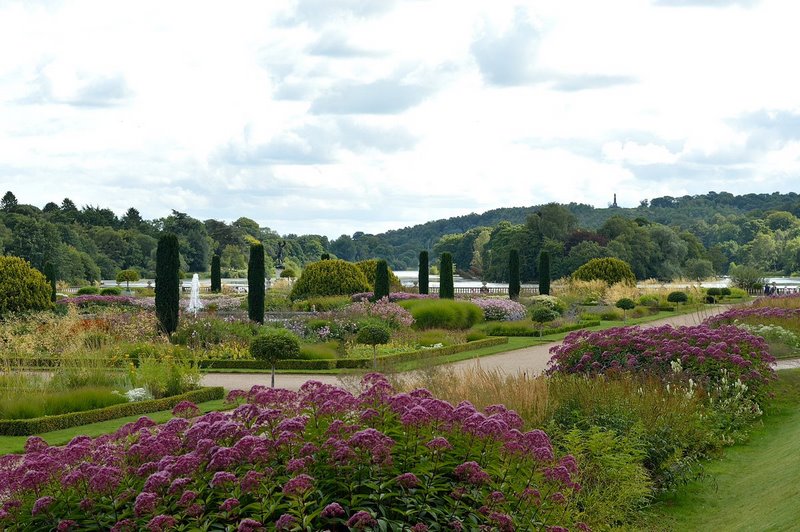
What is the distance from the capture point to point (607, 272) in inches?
1660

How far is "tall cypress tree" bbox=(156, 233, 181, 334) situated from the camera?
21.3 m

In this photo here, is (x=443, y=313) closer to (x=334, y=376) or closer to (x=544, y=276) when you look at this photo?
(x=334, y=376)

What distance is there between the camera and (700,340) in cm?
1239

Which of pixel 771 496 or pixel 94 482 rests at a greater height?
pixel 94 482

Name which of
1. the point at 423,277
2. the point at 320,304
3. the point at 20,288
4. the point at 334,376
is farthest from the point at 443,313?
the point at 423,277

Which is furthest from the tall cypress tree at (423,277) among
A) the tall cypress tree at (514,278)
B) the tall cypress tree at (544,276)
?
the tall cypress tree at (544,276)

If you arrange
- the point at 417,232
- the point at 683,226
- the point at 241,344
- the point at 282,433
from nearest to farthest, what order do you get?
the point at 282,433, the point at 241,344, the point at 683,226, the point at 417,232

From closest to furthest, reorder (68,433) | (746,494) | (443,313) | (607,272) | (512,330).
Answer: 1. (746,494)
2. (68,433)
3. (512,330)
4. (443,313)
5. (607,272)

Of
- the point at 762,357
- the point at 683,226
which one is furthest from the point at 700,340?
the point at 683,226

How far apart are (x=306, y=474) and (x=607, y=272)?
127 ft

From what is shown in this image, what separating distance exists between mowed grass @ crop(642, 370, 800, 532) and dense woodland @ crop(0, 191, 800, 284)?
→ 158 ft

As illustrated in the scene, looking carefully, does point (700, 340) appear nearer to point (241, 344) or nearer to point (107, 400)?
point (107, 400)

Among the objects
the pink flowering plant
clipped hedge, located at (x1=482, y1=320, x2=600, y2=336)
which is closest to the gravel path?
clipped hedge, located at (x1=482, y1=320, x2=600, y2=336)

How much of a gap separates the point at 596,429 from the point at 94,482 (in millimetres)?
4588
